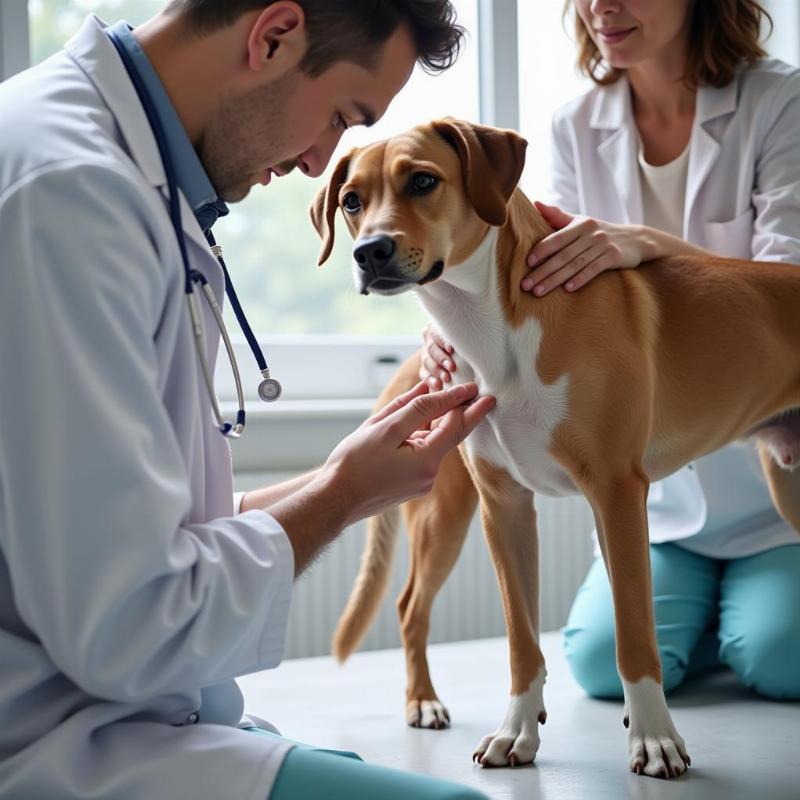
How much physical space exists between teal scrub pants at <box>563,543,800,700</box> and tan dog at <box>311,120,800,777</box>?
53 centimetres

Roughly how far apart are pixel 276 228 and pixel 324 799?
8.31 ft

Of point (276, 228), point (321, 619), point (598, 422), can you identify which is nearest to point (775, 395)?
point (598, 422)

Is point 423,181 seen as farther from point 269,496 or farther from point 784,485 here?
point 784,485

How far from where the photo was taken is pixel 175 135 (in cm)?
114

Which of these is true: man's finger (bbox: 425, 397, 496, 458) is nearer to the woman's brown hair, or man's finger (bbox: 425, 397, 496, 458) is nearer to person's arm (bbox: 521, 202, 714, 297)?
person's arm (bbox: 521, 202, 714, 297)

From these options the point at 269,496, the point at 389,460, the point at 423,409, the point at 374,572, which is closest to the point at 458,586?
the point at 374,572

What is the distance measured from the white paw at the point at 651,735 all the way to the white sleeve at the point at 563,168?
119 centimetres

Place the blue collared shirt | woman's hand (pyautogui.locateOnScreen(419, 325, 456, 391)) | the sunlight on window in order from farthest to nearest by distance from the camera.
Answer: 1. the sunlight on window
2. woman's hand (pyautogui.locateOnScreen(419, 325, 456, 391))
3. the blue collared shirt

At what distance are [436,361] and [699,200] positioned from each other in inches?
31.8

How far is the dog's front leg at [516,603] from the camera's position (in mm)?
1663

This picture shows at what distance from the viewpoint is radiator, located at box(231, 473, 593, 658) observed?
9.61 ft

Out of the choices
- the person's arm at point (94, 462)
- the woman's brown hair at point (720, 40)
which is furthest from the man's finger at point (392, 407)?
the woman's brown hair at point (720, 40)

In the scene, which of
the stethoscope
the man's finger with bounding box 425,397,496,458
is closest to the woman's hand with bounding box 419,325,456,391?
the man's finger with bounding box 425,397,496,458

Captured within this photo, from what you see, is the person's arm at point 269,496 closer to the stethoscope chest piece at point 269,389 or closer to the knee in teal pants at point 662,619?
the stethoscope chest piece at point 269,389
